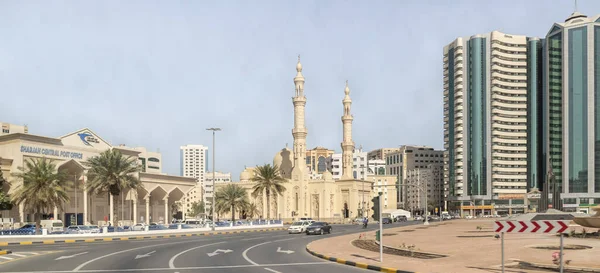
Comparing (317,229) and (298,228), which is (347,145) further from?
(317,229)

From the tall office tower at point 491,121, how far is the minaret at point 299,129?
59739 millimetres

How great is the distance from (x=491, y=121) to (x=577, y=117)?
2142 cm

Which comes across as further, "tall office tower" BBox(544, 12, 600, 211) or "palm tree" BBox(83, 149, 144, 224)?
"tall office tower" BBox(544, 12, 600, 211)

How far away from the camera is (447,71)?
178m

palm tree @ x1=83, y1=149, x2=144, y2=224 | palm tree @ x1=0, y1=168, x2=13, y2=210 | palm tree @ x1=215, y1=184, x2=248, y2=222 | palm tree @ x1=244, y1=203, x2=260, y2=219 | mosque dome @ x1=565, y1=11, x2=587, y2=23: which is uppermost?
mosque dome @ x1=565, y1=11, x2=587, y2=23

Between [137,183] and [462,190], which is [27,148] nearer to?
[137,183]

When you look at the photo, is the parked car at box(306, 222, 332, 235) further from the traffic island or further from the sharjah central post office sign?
the sharjah central post office sign

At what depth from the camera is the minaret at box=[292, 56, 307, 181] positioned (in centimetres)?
11888

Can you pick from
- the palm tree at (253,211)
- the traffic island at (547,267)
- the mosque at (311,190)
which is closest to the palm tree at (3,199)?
the traffic island at (547,267)

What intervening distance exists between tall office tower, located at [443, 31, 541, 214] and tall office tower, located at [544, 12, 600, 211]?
10.2 metres

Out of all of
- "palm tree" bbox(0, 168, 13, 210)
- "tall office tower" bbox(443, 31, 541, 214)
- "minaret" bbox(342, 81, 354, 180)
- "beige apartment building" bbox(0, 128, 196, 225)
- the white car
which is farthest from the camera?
"tall office tower" bbox(443, 31, 541, 214)

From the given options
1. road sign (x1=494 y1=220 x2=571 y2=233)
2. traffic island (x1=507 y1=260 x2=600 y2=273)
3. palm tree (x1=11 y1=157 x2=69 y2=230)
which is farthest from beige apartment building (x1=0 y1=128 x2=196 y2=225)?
road sign (x1=494 y1=220 x2=571 y2=233)

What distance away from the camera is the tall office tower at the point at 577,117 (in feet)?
489

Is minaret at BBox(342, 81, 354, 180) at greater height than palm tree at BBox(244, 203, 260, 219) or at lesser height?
greater
